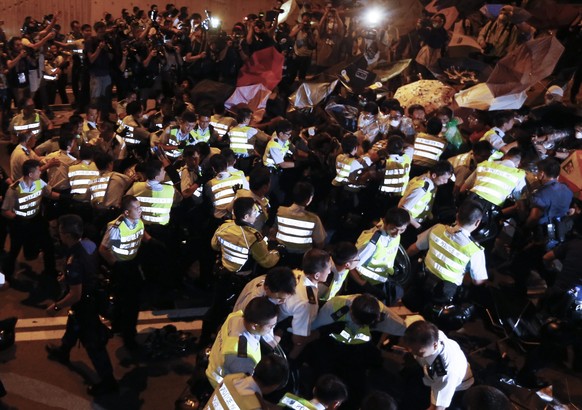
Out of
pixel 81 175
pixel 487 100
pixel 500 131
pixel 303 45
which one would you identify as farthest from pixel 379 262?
pixel 303 45

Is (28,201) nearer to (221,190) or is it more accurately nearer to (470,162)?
(221,190)

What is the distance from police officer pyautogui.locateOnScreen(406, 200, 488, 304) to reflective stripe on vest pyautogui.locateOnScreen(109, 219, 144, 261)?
9.13 feet

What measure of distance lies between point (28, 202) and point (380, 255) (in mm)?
3963

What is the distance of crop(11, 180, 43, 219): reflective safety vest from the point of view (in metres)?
6.88

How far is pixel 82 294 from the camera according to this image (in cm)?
534

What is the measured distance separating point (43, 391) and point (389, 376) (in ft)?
10.8

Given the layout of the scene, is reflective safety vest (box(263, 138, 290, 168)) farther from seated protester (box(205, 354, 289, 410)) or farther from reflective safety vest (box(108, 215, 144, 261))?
seated protester (box(205, 354, 289, 410))

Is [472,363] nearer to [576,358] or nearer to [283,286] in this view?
[576,358]

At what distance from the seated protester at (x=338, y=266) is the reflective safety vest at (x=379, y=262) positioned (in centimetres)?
43

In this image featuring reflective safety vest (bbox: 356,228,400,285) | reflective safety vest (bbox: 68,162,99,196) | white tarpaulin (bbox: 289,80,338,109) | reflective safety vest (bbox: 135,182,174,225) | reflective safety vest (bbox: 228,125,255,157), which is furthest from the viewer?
white tarpaulin (bbox: 289,80,338,109)

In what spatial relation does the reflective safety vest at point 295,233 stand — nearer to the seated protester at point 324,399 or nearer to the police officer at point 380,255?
the police officer at point 380,255

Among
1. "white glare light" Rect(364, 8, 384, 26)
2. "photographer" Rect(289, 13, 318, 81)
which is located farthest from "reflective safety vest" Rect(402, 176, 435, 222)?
"white glare light" Rect(364, 8, 384, 26)

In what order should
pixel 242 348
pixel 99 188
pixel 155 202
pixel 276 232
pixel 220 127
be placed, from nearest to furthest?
pixel 242 348, pixel 276 232, pixel 155 202, pixel 99 188, pixel 220 127

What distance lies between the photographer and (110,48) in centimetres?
1423
